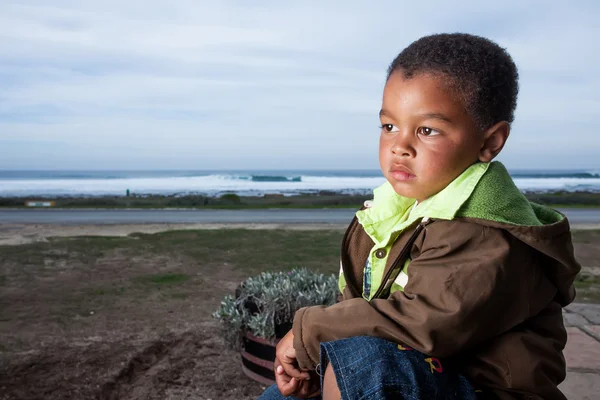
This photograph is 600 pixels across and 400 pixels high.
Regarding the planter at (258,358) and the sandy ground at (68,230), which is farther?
the sandy ground at (68,230)

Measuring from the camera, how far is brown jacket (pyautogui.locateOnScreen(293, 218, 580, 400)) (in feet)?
4.98

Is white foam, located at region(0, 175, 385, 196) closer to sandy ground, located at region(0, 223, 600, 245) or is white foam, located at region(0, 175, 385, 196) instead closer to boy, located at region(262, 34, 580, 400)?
sandy ground, located at region(0, 223, 600, 245)

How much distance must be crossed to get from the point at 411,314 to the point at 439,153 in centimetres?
49

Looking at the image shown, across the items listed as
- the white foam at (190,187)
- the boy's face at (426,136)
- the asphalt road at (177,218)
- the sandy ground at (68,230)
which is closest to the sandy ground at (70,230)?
the sandy ground at (68,230)

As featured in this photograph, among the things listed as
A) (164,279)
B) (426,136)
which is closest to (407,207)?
(426,136)

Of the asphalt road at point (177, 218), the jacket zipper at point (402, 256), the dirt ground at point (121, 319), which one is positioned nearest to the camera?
the jacket zipper at point (402, 256)

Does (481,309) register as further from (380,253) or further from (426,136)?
(426,136)

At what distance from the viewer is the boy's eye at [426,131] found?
1.74 m

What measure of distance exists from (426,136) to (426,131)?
1 cm

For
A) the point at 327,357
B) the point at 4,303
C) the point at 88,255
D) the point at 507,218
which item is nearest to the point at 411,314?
the point at 327,357

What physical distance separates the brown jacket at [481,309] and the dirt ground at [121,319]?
1.92 meters

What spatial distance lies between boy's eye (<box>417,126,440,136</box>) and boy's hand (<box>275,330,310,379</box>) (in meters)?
0.73

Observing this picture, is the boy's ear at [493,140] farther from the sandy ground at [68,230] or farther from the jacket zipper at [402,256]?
the sandy ground at [68,230]

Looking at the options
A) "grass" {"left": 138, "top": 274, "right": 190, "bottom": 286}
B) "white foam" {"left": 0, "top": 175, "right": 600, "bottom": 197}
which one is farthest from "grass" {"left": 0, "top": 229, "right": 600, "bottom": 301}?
"white foam" {"left": 0, "top": 175, "right": 600, "bottom": 197}
